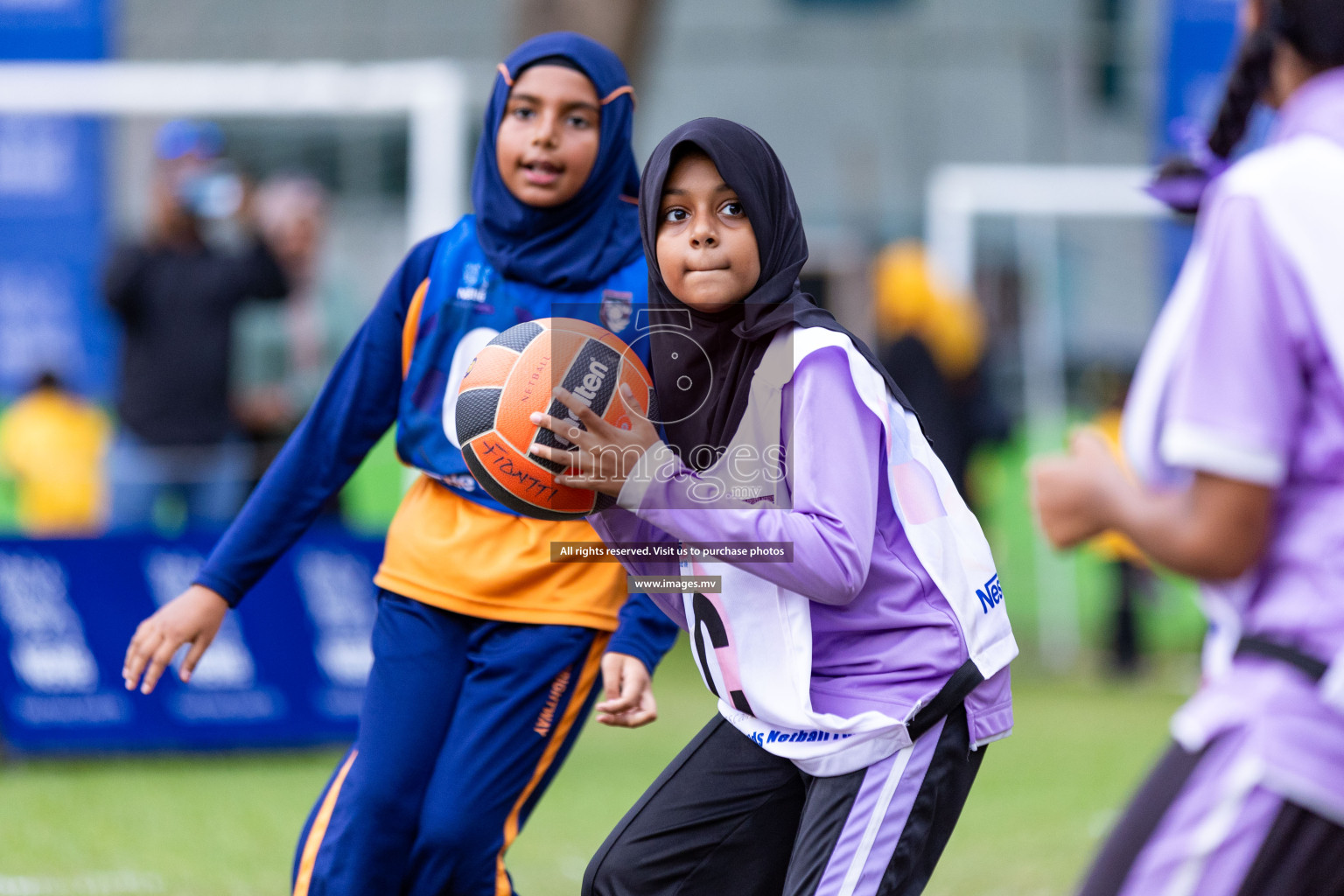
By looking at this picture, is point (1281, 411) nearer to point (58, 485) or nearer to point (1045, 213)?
point (58, 485)

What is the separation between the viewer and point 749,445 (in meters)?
2.74

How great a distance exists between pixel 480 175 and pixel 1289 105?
205cm

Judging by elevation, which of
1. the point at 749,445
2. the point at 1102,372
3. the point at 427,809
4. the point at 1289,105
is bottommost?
the point at 1102,372

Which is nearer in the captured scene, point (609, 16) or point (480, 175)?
point (480, 175)

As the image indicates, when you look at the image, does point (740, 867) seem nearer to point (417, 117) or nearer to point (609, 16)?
point (417, 117)

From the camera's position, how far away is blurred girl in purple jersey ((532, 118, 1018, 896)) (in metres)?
2.52

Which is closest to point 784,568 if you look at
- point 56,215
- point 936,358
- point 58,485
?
point 58,485

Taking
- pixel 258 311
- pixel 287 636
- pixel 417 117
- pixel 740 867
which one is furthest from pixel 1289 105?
pixel 258 311

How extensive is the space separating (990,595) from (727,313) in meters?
0.69

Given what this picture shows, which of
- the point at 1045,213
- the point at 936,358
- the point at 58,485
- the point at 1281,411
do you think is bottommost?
the point at 58,485

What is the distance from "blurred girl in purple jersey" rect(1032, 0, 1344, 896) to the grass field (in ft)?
10.6

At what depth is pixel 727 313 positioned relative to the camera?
2.83m

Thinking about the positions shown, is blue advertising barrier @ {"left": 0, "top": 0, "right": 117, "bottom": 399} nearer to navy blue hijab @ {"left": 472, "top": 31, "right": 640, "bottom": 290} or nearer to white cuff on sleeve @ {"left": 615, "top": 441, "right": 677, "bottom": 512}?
navy blue hijab @ {"left": 472, "top": 31, "right": 640, "bottom": 290}

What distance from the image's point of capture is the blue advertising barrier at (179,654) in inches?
281
